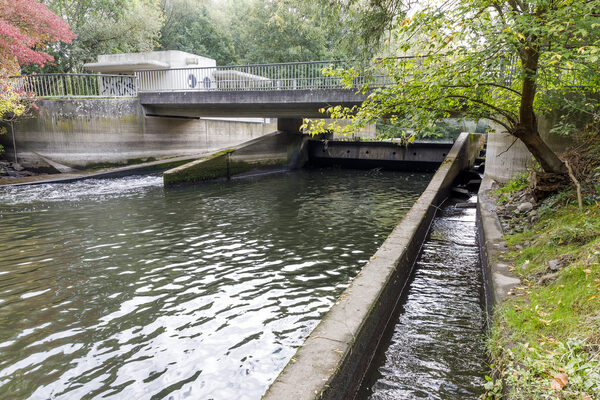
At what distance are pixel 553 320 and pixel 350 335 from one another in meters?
1.71

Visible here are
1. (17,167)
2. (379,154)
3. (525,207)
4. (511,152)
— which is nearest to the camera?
(525,207)

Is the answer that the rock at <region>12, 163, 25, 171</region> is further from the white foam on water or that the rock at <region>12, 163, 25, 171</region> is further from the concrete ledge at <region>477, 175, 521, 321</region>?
the concrete ledge at <region>477, 175, 521, 321</region>

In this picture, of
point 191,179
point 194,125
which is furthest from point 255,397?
point 194,125

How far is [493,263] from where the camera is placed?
5.05 meters

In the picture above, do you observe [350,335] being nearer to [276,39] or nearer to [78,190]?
[78,190]

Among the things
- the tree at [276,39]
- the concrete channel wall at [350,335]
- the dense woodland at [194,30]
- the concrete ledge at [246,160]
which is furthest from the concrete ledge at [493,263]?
the tree at [276,39]

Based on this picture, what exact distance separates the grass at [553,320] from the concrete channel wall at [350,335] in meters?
1.14

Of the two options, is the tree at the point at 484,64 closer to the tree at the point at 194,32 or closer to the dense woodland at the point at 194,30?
the dense woodland at the point at 194,30

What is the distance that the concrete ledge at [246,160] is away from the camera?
53.1ft

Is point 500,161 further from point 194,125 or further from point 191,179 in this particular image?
point 194,125

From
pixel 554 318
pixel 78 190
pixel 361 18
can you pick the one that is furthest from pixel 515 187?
pixel 78 190

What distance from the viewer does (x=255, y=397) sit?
137 inches

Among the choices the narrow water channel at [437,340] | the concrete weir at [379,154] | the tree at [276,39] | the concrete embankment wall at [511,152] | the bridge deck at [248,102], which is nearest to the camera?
the narrow water channel at [437,340]

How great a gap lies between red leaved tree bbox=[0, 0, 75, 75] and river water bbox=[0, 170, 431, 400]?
7.03m
